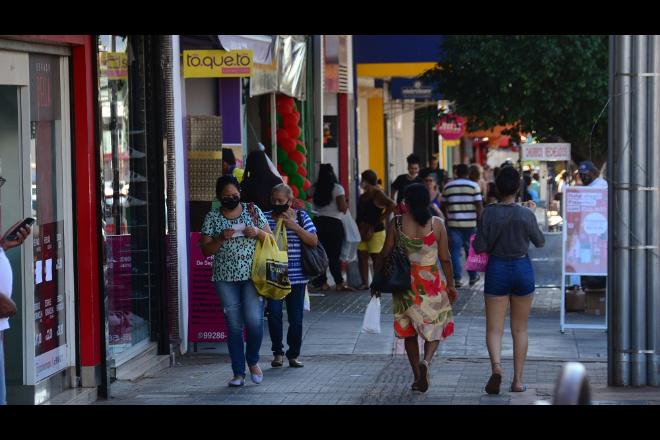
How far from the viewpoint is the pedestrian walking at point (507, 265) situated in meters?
9.51

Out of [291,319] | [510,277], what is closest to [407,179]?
[291,319]

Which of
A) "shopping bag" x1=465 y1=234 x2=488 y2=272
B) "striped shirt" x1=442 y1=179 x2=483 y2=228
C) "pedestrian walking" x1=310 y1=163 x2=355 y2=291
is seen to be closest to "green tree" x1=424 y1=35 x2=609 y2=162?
"striped shirt" x1=442 y1=179 x2=483 y2=228

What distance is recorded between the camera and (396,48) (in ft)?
76.8

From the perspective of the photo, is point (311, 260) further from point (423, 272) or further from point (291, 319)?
point (423, 272)

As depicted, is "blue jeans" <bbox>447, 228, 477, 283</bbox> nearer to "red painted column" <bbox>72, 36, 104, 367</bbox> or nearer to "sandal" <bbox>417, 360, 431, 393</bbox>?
"sandal" <bbox>417, 360, 431, 393</bbox>

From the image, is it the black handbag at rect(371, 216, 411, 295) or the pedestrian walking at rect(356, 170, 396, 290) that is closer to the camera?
the black handbag at rect(371, 216, 411, 295)

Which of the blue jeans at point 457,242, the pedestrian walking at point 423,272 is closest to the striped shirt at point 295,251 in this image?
the pedestrian walking at point 423,272

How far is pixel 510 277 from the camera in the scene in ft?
31.2

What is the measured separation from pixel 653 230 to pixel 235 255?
3.13 m

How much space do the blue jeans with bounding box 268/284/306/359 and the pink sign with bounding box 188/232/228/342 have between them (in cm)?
84

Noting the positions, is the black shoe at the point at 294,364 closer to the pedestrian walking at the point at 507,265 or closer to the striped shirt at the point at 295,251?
the striped shirt at the point at 295,251

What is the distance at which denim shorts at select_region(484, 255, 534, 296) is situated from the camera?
9.50m

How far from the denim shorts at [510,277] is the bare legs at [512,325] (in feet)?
0.23
